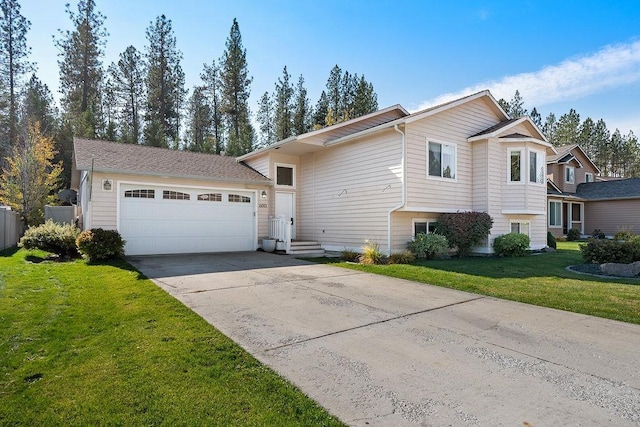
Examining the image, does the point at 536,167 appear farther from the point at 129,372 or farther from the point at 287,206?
the point at 129,372

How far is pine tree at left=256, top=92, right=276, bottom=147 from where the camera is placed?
34.3 metres

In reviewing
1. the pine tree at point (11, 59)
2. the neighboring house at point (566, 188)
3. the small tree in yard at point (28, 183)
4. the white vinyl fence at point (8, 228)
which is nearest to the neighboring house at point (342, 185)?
the white vinyl fence at point (8, 228)

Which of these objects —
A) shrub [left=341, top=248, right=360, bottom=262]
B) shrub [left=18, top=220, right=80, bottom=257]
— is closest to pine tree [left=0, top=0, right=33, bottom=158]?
shrub [left=18, top=220, right=80, bottom=257]

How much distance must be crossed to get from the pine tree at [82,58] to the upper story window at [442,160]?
27.2 metres

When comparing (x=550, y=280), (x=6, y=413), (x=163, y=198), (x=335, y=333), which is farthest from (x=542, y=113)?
(x=6, y=413)

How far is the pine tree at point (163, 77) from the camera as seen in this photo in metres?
30.0

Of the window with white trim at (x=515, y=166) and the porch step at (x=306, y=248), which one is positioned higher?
the window with white trim at (x=515, y=166)

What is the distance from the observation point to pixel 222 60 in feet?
101

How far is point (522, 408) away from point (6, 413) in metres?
3.91

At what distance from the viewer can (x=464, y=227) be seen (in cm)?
1242

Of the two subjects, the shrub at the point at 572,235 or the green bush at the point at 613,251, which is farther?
the shrub at the point at 572,235

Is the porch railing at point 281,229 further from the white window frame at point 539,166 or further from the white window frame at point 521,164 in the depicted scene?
the white window frame at point 539,166

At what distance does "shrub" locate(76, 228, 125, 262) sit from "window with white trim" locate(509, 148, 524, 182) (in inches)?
541

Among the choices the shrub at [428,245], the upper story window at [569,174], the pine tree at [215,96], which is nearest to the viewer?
the shrub at [428,245]
